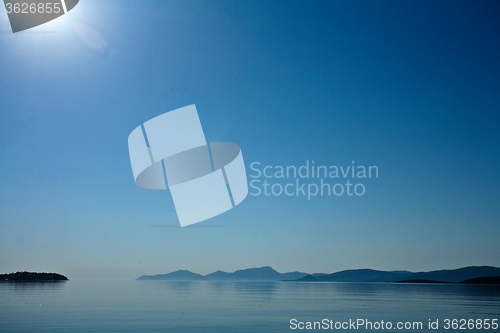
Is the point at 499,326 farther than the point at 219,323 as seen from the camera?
Yes

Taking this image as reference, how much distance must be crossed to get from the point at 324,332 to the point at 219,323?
565 centimetres

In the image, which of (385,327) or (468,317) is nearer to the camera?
(385,327)

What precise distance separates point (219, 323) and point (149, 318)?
17.6 ft

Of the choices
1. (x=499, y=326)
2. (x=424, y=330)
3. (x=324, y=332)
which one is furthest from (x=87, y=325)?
(x=499, y=326)

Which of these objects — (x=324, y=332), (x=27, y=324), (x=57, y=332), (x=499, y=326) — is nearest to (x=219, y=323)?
(x=324, y=332)

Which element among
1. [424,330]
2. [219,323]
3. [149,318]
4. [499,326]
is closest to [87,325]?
[149,318]

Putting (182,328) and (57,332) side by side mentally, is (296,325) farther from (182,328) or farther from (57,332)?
(57,332)

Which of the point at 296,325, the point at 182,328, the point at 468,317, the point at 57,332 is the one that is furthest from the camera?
the point at 468,317

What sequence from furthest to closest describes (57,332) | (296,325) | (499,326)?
(499,326), (296,325), (57,332)

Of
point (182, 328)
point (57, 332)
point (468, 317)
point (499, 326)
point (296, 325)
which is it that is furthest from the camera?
point (468, 317)

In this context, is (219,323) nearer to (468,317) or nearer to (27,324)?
(27,324)

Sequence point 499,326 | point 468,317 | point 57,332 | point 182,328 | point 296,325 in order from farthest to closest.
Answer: point 468,317 → point 499,326 → point 296,325 → point 182,328 → point 57,332

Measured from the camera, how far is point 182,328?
18.7 metres

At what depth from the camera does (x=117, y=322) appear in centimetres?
2089
